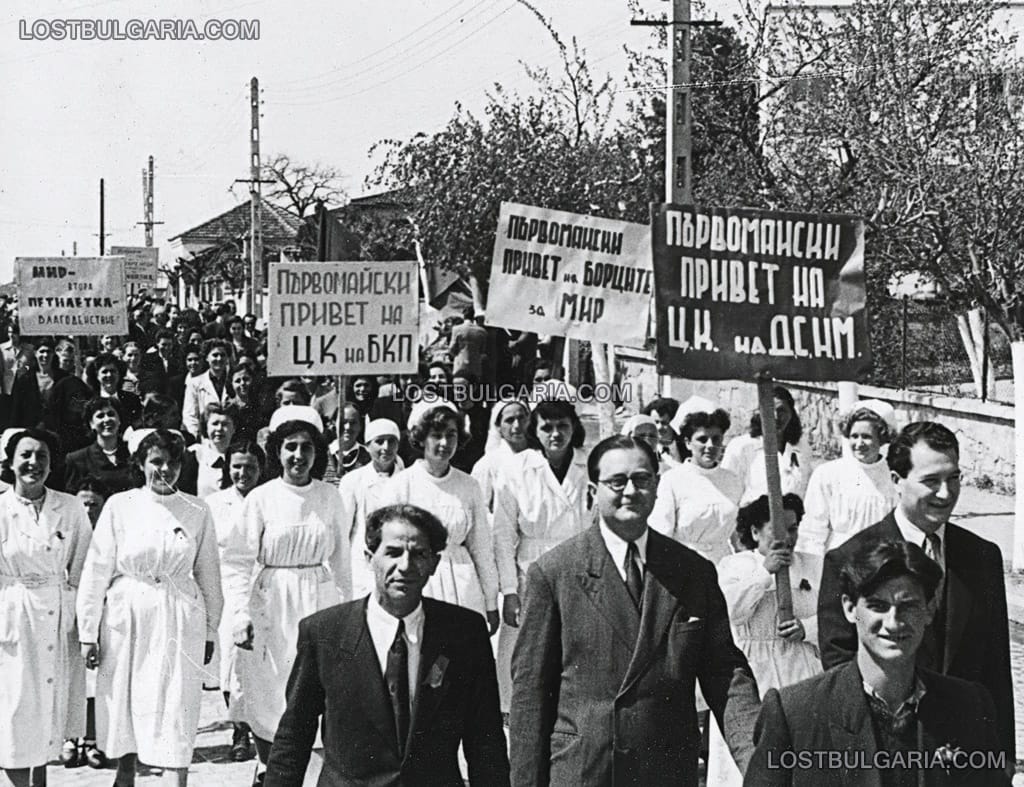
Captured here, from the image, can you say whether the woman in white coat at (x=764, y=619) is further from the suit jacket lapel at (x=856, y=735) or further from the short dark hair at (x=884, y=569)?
the suit jacket lapel at (x=856, y=735)

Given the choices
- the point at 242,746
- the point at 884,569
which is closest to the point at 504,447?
the point at 242,746

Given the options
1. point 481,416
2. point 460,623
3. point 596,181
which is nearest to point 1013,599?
point 481,416

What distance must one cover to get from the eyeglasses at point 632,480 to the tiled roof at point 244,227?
200ft

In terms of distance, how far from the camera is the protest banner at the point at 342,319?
386 inches

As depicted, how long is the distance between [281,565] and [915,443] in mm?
3361

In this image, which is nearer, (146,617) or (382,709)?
(382,709)

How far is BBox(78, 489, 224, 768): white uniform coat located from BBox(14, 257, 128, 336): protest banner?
9280 millimetres

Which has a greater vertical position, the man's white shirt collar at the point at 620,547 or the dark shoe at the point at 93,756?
the man's white shirt collar at the point at 620,547

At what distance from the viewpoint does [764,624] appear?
6.20 meters

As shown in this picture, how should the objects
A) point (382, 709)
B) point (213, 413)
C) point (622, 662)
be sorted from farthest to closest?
point (213, 413) < point (622, 662) < point (382, 709)

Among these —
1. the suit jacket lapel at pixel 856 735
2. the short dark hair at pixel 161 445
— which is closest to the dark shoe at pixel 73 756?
the short dark hair at pixel 161 445

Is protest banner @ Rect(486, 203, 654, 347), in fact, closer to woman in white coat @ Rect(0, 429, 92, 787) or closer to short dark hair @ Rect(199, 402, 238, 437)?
short dark hair @ Rect(199, 402, 238, 437)

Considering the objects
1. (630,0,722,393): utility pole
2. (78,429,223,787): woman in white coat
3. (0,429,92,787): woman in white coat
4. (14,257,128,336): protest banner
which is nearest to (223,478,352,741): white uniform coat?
(78,429,223,787): woman in white coat

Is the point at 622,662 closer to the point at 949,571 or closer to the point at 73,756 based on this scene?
the point at 949,571
